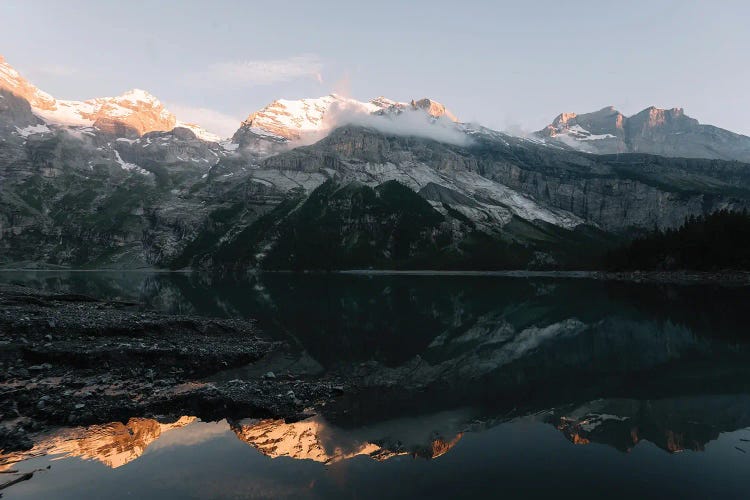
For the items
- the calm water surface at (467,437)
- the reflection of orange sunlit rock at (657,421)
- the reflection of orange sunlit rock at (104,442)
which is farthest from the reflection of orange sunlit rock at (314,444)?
the reflection of orange sunlit rock at (657,421)

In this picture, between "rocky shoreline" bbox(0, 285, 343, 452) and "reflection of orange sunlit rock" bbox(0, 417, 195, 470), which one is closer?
"reflection of orange sunlit rock" bbox(0, 417, 195, 470)

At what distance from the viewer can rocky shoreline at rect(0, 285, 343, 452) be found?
27.8 metres

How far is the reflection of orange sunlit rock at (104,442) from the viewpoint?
2200cm

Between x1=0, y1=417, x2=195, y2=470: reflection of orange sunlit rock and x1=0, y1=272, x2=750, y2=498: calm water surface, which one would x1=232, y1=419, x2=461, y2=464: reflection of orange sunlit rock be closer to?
x1=0, y1=272, x2=750, y2=498: calm water surface

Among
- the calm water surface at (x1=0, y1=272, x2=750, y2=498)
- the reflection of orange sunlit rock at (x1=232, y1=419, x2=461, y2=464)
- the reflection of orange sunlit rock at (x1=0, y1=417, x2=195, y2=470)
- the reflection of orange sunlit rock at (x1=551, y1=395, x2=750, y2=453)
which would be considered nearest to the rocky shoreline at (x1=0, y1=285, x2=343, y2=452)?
the reflection of orange sunlit rock at (x1=0, y1=417, x2=195, y2=470)

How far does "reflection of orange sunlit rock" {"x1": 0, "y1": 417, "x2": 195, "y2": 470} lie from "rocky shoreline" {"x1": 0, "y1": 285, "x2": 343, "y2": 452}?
0.92m

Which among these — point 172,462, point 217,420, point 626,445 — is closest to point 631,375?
point 626,445

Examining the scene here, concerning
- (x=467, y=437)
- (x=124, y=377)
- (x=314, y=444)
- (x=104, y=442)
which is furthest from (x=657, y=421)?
(x=124, y=377)

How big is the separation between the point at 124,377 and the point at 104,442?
12.6 m

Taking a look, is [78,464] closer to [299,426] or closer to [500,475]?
[299,426]

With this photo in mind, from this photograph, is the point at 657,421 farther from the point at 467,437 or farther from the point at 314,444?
the point at 314,444

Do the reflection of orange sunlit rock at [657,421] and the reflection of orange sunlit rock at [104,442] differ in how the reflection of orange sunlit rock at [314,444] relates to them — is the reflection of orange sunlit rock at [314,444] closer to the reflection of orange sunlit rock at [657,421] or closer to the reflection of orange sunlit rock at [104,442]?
the reflection of orange sunlit rock at [104,442]

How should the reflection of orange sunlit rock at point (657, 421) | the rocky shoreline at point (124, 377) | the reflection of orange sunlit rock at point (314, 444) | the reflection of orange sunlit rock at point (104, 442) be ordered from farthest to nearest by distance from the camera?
the rocky shoreline at point (124, 377) → the reflection of orange sunlit rock at point (657, 421) → the reflection of orange sunlit rock at point (314, 444) → the reflection of orange sunlit rock at point (104, 442)

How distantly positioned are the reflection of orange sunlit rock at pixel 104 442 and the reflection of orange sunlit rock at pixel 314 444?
4676 mm
